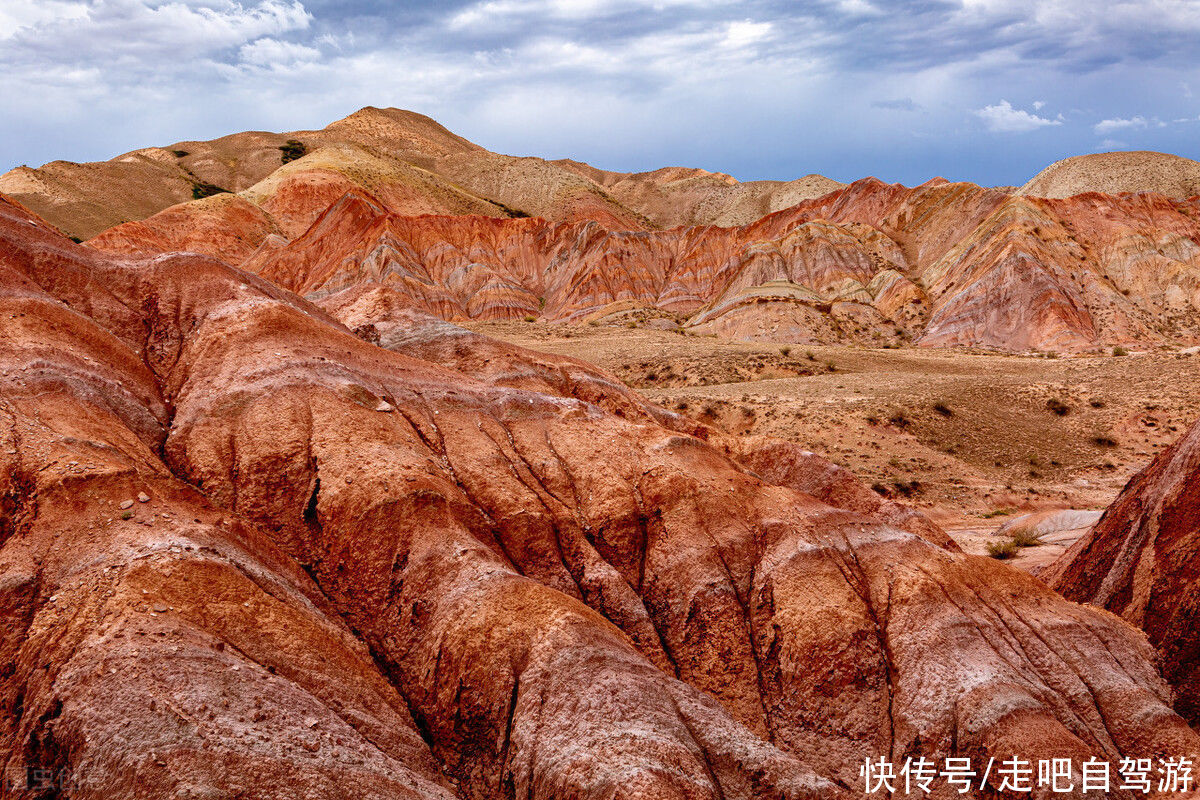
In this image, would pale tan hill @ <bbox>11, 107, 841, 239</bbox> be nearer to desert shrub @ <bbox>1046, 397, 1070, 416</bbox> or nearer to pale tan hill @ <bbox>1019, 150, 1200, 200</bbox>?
pale tan hill @ <bbox>1019, 150, 1200, 200</bbox>

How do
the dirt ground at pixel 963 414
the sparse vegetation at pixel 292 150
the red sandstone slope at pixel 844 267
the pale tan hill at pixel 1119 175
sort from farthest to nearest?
the sparse vegetation at pixel 292 150 → the pale tan hill at pixel 1119 175 → the red sandstone slope at pixel 844 267 → the dirt ground at pixel 963 414

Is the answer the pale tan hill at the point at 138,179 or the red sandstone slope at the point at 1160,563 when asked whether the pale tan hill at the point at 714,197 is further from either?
the red sandstone slope at the point at 1160,563

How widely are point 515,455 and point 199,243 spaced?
293 feet

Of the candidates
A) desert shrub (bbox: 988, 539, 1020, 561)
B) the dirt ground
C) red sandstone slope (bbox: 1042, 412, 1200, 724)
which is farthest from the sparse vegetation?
red sandstone slope (bbox: 1042, 412, 1200, 724)

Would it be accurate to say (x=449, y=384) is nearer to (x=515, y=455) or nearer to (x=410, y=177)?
(x=515, y=455)

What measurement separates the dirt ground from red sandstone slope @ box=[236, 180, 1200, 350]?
45.0 ft

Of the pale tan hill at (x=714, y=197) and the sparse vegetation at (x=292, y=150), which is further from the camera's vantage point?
the pale tan hill at (x=714, y=197)

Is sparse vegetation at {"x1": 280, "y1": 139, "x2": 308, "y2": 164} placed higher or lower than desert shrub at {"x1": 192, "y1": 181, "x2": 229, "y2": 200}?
higher

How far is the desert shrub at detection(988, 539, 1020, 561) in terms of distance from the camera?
77.9 feet

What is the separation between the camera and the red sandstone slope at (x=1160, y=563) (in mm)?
13891

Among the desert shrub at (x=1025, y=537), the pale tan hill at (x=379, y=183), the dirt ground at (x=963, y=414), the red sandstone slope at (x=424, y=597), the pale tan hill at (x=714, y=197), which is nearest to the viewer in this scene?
the red sandstone slope at (x=424, y=597)

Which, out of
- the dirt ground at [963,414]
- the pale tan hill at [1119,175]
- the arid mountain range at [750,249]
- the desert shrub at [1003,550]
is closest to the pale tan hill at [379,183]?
the arid mountain range at [750,249]

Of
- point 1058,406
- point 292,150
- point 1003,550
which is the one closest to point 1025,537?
point 1003,550

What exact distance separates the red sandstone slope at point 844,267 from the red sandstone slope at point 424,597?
56518 mm
